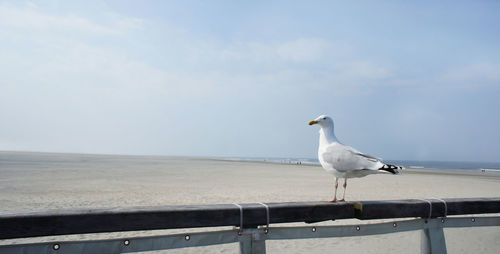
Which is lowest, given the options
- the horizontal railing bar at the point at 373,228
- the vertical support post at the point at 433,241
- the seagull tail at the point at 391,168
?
the vertical support post at the point at 433,241

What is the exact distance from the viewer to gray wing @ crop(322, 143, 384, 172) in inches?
135

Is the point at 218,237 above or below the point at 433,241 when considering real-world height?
above

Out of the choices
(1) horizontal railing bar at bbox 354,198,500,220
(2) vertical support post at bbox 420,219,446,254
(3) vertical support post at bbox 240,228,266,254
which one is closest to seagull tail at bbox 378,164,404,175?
(1) horizontal railing bar at bbox 354,198,500,220

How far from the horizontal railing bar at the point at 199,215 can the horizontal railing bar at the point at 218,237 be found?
0.06 meters

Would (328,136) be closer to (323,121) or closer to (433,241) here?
(323,121)

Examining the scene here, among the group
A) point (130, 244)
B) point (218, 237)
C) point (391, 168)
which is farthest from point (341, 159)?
point (130, 244)

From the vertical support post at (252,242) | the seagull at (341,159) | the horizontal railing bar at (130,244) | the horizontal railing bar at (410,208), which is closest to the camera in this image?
the horizontal railing bar at (130,244)

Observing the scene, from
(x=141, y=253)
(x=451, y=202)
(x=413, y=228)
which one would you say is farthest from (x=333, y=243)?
(x=141, y=253)

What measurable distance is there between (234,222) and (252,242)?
183 millimetres

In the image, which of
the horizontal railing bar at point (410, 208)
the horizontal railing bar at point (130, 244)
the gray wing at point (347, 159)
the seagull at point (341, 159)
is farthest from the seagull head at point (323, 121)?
the horizontal railing bar at point (130, 244)

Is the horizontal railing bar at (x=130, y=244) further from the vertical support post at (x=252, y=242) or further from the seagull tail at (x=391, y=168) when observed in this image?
the seagull tail at (x=391, y=168)

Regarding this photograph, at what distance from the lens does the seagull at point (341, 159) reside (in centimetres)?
342

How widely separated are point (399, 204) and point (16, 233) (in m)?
2.44

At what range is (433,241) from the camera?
271cm
